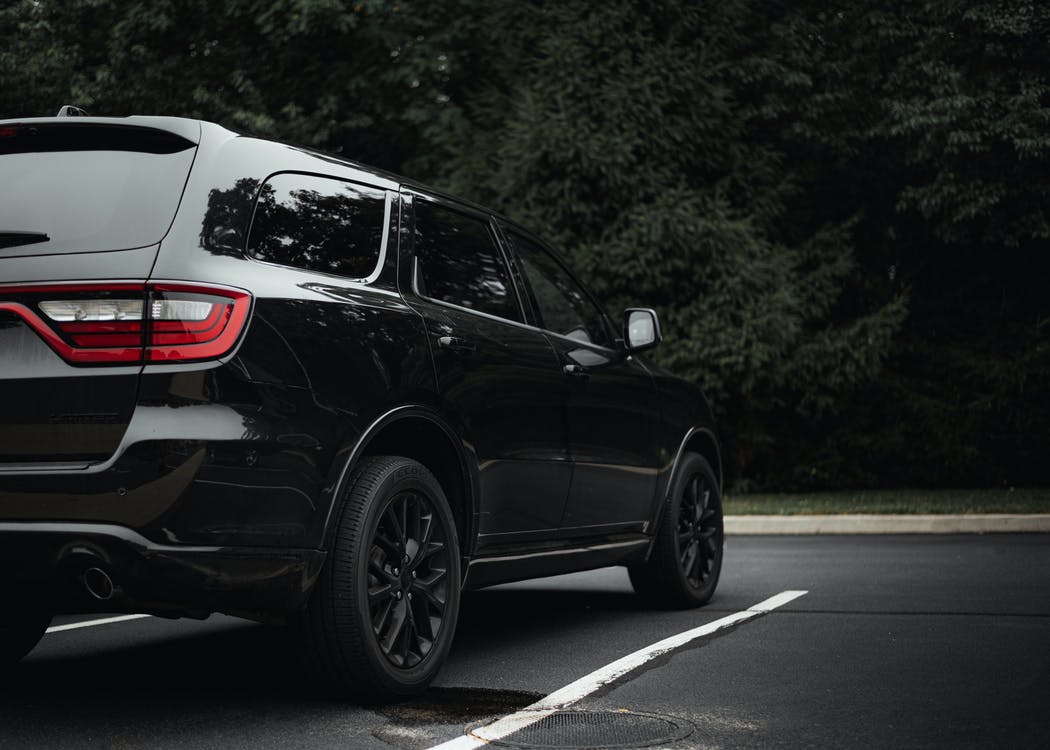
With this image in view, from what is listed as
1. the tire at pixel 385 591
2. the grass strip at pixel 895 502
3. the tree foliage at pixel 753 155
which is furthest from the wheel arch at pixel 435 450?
the tree foliage at pixel 753 155

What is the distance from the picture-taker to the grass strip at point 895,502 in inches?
515

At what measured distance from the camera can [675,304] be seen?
1609 centimetres

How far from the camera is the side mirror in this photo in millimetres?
6383

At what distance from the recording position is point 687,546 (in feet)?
22.6

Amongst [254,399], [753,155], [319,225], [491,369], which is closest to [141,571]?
[254,399]

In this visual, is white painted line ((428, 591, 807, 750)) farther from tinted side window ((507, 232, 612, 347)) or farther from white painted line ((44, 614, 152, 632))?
white painted line ((44, 614, 152, 632))

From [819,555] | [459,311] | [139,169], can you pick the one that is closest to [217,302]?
[139,169]

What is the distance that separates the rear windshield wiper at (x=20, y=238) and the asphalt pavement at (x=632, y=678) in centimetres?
150

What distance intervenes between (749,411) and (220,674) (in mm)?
12012

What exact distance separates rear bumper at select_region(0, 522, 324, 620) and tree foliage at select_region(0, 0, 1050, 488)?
12.1 meters

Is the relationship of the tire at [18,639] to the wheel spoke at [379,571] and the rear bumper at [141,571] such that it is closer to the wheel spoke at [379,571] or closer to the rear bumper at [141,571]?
the rear bumper at [141,571]

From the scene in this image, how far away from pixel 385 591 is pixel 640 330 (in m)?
2.57

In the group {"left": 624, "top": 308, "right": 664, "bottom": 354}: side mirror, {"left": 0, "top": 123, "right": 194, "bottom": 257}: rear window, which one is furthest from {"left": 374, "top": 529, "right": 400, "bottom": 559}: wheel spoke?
{"left": 624, "top": 308, "right": 664, "bottom": 354}: side mirror

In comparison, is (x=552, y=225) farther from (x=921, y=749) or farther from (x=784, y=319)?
(x=921, y=749)
